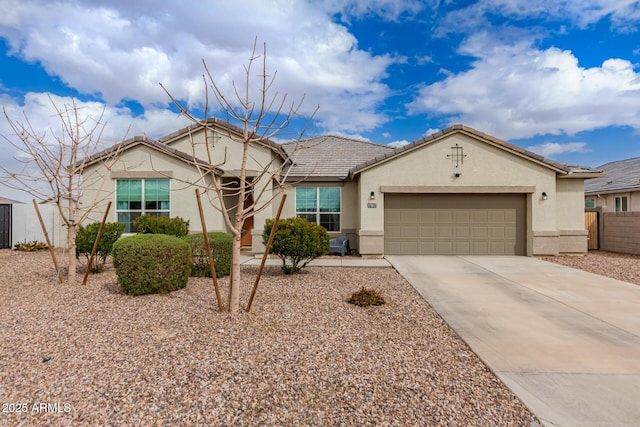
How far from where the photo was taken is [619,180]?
20797 mm

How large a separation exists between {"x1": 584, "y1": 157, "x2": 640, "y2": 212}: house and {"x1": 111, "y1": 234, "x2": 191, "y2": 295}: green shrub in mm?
18819

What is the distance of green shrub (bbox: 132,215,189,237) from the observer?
11.4 m

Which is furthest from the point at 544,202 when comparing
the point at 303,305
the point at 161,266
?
the point at 161,266

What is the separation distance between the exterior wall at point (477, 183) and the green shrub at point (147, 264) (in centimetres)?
760

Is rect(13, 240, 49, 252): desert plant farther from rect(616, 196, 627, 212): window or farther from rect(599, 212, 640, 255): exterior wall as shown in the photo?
rect(616, 196, 627, 212): window

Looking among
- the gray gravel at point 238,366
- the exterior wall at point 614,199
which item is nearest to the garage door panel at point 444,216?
the gray gravel at point 238,366

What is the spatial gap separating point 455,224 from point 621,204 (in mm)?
13143

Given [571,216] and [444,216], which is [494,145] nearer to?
[444,216]

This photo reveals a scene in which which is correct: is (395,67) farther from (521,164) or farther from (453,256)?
(453,256)

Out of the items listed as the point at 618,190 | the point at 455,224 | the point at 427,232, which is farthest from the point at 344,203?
the point at 618,190

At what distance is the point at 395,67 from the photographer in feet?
53.6

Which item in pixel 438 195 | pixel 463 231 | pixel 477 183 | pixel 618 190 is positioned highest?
pixel 618 190

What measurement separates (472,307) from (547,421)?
357cm

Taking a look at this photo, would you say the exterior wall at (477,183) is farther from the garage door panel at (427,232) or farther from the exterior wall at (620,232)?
the exterior wall at (620,232)
